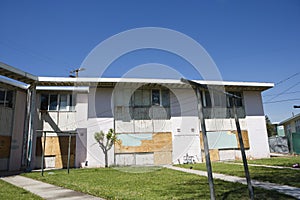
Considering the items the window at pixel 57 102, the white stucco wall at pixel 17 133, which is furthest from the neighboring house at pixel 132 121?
the white stucco wall at pixel 17 133

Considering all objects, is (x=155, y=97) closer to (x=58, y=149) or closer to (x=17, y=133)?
(x=58, y=149)

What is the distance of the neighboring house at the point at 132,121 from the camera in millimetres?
17453

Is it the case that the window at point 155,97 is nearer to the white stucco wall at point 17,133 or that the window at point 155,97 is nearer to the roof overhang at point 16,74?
the roof overhang at point 16,74

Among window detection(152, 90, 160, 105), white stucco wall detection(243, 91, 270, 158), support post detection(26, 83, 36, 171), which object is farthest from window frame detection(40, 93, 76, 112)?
white stucco wall detection(243, 91, 270, 158)

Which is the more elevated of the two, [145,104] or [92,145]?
[145,104]

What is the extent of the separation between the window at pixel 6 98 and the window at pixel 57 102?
7.11 ft

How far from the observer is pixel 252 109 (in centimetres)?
2045

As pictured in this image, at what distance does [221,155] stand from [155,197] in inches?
596

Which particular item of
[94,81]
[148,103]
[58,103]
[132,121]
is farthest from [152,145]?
[58,103]

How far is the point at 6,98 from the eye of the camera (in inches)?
639

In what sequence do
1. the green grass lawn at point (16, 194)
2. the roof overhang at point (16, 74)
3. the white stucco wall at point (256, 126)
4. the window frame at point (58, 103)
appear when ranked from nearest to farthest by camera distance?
the green grass lawn at point (16, 194)
the roof overhang at point (16, 74)
the window frame at point (58, 103)
the white stucco wall at point (256, 126)

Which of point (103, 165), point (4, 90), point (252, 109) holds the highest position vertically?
point (4, 90)

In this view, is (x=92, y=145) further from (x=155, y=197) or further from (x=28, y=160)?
(x=155, y=197)

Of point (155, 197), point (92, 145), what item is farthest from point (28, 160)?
point (155, 197)
